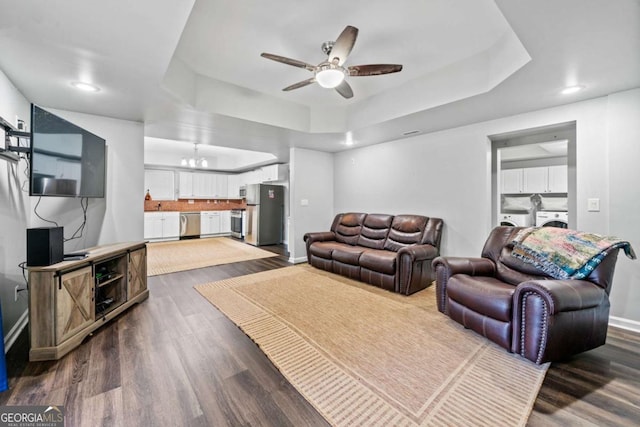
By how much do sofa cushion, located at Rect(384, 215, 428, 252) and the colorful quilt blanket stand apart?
141cm

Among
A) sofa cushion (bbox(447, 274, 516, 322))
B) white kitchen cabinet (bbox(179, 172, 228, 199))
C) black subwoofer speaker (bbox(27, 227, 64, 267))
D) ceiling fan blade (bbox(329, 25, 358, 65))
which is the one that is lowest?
sofa cushion (bbox(447, 274, 516, 322))

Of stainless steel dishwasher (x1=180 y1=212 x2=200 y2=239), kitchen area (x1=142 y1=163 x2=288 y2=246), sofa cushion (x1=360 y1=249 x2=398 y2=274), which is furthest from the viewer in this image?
stainless steel dishwasher (x1=180 y1=212 x2=200 y2=239)

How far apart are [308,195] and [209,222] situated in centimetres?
444

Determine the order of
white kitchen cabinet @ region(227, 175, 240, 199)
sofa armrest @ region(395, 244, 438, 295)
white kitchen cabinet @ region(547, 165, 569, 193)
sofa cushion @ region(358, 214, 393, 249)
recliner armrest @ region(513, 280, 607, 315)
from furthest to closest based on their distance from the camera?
white kitchen cabinet @ region(227, 175, 240, 199) < white kitchen cabinet @ region(547, 165, 569, 193) < sofa cushion @ region(358, 214, 393, 249) < sofa armrest @ region(395, 244, 438, 295) < recliner armrest @ region(513, 280, 607, 315)

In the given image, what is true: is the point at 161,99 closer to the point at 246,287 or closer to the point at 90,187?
the point at 90,187

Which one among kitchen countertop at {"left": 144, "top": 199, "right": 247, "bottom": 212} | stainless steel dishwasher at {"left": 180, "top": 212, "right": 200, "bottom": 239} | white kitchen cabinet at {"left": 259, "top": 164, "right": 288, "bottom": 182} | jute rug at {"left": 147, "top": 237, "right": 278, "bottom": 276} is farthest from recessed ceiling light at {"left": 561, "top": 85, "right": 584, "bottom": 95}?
stainless steel dishwasher at {"left": 180, "top": 212, "right": 200, "bottom": 239}

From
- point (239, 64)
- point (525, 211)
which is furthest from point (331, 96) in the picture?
point (525, 211)

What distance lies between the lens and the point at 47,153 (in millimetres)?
2131

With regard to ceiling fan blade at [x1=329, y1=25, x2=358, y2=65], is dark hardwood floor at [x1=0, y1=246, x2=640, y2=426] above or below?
below

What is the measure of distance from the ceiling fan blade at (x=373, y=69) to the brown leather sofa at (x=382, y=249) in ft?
6.97

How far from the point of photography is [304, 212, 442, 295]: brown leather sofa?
11.0ft

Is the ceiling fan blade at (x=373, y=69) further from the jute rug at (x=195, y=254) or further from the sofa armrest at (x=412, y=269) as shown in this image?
the jute rug at (x=195, y=254)

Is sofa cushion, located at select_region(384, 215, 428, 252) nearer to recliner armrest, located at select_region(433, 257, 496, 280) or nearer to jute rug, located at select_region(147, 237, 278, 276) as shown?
recliner armrest, located at select_region(433, 257, 496, 280)

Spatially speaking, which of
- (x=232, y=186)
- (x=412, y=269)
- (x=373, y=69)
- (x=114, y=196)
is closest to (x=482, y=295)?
(x=412, y=269)
